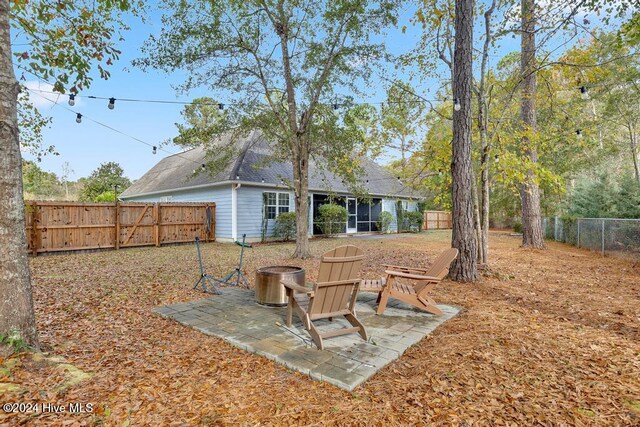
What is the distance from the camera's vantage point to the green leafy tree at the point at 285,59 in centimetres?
888

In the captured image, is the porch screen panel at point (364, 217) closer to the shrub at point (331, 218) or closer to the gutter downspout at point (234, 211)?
the shrub at point (331, 218)

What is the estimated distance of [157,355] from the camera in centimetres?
324

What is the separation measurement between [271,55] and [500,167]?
288 inches

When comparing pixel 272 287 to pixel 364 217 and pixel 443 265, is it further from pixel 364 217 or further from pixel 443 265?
pixel 364 217

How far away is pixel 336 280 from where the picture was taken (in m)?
3.55

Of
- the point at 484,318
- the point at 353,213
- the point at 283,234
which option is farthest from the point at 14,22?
the point at 353,213

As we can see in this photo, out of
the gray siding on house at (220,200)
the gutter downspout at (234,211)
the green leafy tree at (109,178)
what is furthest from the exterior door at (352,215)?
the green leafy tree at (109,178)

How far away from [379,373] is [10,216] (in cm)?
350

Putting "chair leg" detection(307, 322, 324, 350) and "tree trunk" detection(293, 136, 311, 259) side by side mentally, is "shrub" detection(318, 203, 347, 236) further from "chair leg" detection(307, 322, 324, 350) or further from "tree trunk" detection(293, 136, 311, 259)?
"chair leg" detection(307, 322, 324, 350)

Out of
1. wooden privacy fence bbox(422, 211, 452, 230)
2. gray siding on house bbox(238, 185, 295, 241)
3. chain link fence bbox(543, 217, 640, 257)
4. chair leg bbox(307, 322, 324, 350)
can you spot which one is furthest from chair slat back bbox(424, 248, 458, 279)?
wooden privacy fence bbox(422, 211, 452, 230)

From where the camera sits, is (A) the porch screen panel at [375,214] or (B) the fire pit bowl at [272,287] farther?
(A) the porch screen panel at [375,214]

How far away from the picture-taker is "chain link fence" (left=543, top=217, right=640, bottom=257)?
8961mm

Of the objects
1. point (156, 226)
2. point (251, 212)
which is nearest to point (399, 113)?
point (251, 212)

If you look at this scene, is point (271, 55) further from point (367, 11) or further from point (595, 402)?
point (595, 402)
